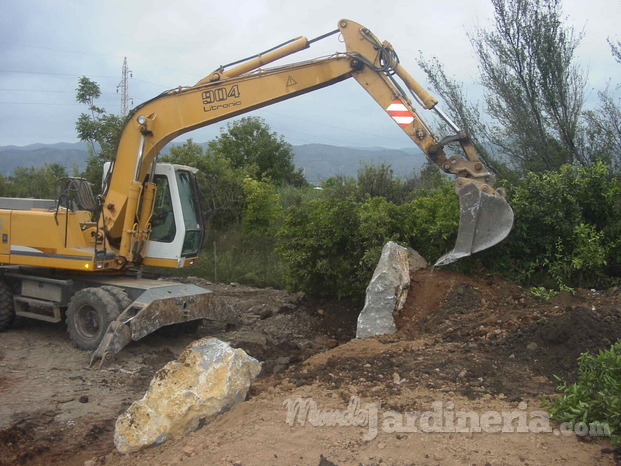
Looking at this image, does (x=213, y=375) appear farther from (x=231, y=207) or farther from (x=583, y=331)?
(x=231, y=207)

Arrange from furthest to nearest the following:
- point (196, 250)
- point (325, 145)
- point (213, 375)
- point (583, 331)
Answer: point (325, 145)
point (196, 250)
point (583, 331)
point (213, 375)

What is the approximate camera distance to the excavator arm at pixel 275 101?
25.0ft

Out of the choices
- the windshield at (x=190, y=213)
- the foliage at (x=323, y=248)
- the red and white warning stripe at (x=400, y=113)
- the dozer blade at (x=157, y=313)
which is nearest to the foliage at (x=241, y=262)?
the foliage at (x=323, y=248)

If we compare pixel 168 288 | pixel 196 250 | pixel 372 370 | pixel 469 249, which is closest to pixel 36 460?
pixel 372 370

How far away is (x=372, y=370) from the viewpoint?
5.33 meters

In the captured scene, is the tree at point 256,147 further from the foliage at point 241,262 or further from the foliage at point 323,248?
the foliage at point 323,248

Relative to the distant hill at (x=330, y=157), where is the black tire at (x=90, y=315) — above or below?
below

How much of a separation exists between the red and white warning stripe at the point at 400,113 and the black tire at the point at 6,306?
6.24m

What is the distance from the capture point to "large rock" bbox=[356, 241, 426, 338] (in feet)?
24.0

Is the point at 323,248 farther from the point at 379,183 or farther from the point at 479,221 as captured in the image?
the point at 379,183

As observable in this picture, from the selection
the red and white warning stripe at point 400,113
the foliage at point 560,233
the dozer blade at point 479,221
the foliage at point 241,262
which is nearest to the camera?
the dozer blade at point 479,221

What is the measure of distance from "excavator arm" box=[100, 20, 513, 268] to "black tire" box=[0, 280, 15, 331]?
190cm

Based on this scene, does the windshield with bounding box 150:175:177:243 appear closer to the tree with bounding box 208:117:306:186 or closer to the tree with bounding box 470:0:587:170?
the tree with bounding box 470:0:587:170

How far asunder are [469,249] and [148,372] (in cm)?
428
